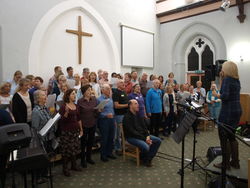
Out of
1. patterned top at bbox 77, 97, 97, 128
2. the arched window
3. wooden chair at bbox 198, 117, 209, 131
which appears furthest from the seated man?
the arched window

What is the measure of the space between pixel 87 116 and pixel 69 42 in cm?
384

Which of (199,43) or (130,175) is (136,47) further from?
(130,175)

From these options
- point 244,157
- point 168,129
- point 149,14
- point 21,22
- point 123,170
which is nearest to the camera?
point 123,170

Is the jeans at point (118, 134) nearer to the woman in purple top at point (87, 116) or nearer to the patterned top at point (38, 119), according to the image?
the woman in purple top at point (87, 116)

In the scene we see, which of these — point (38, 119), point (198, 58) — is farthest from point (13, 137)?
point (198, 58)

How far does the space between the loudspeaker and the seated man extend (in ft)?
6.79

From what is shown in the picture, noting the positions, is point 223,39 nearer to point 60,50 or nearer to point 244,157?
point 244,157

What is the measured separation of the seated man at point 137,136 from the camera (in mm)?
3703

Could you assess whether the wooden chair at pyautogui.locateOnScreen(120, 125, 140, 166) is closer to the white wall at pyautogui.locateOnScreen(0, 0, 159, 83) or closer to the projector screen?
the white wall at pyautogui.locateOnScreen(0, 0, 159, 83)

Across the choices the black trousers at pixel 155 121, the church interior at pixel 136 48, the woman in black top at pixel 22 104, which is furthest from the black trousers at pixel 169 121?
the woman in black top at pixel 22 104

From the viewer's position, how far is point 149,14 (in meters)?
9.36

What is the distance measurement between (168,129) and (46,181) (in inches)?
148

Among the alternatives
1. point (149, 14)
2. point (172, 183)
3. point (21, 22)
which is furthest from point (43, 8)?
point (172, 183)

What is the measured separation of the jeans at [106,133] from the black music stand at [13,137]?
2.02 metres
